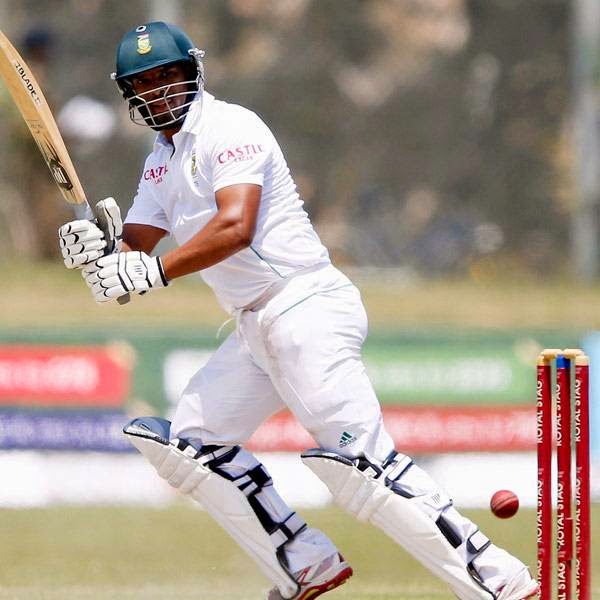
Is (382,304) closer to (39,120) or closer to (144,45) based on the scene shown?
(39,120)

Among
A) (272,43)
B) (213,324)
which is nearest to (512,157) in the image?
(272,43)

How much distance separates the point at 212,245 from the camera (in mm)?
4254

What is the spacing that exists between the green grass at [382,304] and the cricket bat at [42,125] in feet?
22.8

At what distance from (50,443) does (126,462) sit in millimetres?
447

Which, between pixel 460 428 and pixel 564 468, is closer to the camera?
pixel 564 468

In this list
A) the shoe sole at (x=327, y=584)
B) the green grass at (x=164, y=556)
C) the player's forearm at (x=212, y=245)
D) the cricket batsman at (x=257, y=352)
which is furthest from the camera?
the green grass at (x=164, y=556)

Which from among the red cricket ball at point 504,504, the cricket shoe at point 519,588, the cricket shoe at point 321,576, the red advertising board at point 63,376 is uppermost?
the red cricket ball at point 504,504

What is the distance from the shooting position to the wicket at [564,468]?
4.28 metres

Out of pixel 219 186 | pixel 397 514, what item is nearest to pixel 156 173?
pixel 219 186

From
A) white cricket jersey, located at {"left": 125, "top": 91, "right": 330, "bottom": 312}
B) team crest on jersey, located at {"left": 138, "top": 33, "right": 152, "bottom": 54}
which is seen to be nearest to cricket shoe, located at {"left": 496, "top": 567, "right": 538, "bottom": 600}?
white cricket jersey, located at {"left": 125, "top": 91, "right": 330, "bottom": 312}

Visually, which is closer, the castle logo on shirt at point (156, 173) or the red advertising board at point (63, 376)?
the castle logo on shirt at point (156, 173)

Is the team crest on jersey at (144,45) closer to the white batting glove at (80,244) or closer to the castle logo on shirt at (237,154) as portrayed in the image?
the castle logo on shirt at (237,154)

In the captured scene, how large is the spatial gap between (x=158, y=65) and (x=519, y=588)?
1.80m

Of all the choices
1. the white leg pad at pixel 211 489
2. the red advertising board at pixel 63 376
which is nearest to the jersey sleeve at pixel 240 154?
the white leg pad at pixel 211 489
